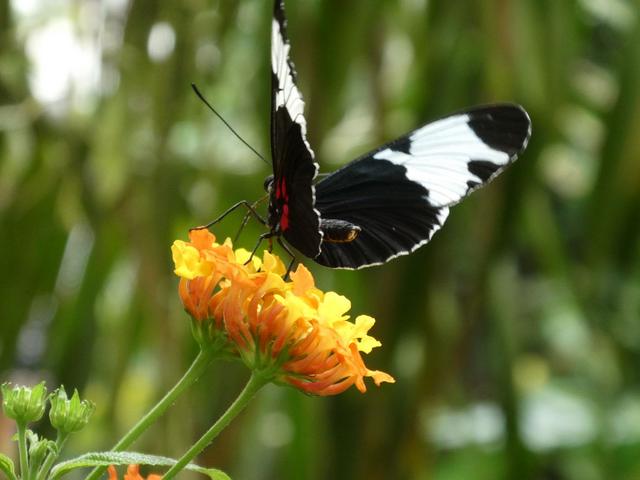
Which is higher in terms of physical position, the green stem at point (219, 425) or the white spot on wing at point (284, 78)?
the white spot on wing at point (284, 78)

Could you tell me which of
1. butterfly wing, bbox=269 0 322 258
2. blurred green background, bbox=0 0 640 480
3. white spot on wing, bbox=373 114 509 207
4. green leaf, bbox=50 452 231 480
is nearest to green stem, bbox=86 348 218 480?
green leaf, bbox=50 452 231 480

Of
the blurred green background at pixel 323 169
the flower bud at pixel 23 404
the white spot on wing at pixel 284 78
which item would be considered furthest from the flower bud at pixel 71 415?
the blurred green background at pixel 323 169

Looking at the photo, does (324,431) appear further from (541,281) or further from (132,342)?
(541,281)

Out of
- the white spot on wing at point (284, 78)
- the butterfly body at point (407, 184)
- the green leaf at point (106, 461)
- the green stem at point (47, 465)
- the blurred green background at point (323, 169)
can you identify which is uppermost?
the white spot on wing at point (284, 78)

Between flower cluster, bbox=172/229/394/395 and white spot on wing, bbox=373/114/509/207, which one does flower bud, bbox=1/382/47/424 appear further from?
white spot on wing, bbox=373/114/509/207

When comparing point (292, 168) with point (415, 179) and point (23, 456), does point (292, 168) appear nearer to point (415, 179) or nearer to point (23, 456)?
point (415, 179)

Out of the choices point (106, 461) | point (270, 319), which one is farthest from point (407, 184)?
point (106, 461)

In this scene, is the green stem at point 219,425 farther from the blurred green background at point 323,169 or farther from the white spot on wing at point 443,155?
the blurred green background at point 323,169

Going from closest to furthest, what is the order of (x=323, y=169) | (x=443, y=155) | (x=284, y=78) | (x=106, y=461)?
1. (x=106, y=461)
2. (x=284, y=78)
3. (x=443, y=155)
4. (x=323, y=169)
